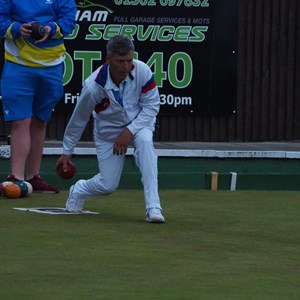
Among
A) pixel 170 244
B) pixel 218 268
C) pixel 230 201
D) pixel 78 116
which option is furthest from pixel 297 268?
pixel 230 201

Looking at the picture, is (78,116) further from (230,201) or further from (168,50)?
(168,50)

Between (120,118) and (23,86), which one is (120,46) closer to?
(120,118)

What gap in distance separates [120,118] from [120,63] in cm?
46

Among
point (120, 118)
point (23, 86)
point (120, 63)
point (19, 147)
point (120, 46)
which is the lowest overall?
point (19, 147)

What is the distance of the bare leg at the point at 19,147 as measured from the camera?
9484 millimetres

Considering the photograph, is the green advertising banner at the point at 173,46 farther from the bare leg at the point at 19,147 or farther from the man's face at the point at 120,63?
the man's face at the point at 120,63

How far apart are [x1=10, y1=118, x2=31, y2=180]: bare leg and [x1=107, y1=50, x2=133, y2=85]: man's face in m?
1.63

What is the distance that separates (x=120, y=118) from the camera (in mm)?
8273

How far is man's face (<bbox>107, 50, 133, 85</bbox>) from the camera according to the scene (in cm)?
797

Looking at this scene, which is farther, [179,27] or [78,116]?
[179,27]

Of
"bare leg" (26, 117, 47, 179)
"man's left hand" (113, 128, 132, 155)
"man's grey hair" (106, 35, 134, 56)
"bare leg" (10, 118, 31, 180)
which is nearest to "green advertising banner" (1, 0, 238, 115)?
"bare leg" (26, 117, 47, 179)

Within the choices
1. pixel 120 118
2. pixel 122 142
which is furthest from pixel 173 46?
pixel 122 142

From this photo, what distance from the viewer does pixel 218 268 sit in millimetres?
6230

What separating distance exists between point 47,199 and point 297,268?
142 inches
